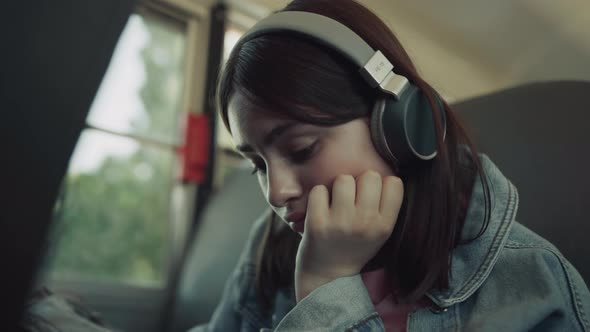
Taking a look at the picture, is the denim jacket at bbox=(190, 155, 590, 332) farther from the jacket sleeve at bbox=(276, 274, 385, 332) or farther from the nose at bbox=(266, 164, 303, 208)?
the nose at bbox=(266, 164, 303, 208)

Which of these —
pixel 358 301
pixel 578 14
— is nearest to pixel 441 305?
pixel 358 301

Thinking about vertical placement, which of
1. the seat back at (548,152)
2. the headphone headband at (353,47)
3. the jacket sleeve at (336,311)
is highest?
the headphone headband at (353,47)

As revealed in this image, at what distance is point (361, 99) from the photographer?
2.15ft

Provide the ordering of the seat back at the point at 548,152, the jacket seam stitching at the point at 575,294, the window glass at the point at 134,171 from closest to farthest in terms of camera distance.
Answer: the jacket seam stitching at the point at 575,294, the seat back at the point at 548,152, the window glass at the point at 134,171

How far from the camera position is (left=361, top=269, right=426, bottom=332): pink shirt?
67 centimetres

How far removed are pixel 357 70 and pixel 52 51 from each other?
1.59 ft

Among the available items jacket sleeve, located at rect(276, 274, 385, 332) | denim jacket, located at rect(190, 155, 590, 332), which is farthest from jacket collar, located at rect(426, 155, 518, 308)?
jacket sleeve, located at rect(276, 274, 385, 332)

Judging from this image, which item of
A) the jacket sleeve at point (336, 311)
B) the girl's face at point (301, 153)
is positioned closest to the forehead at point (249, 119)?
the girl's face at point (301, 153)

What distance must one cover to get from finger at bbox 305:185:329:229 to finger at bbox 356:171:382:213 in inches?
1.6

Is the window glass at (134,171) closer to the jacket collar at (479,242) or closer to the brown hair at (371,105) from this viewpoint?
the brown hair at (371,105)

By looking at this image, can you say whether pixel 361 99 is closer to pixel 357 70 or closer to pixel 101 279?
pixel 357 70

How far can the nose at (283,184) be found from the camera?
667mm

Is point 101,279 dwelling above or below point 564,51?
below

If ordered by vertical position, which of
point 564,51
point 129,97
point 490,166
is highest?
point 564,51
